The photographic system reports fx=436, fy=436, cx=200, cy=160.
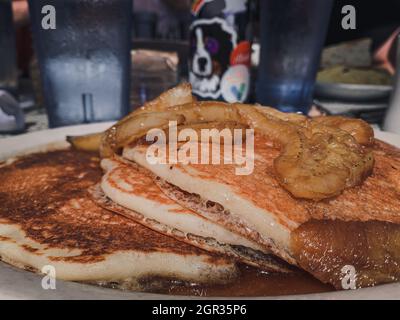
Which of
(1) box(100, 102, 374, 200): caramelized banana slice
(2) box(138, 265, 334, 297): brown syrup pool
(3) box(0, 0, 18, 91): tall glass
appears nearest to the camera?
(2) box(138, 265, 334, 297): brown syrup pool

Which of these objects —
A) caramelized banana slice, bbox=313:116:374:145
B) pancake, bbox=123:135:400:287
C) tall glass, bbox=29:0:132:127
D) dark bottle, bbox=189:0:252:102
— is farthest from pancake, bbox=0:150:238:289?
dark bottle, bbox=189:0:252:102

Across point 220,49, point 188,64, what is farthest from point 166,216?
point 188,64

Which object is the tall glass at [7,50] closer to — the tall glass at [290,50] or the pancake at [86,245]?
the tall glass at [290,50]

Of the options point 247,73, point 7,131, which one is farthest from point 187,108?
point 7,131

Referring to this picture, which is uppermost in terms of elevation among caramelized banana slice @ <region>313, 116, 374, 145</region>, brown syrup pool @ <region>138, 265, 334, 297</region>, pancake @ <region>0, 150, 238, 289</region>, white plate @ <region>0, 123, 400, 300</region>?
caramelized banana slice @ <region>313, 116, 374, 145</region>

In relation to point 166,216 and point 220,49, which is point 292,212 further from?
point 220,49

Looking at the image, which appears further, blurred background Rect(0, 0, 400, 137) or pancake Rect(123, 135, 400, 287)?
blurred background Rect(0, 0, 400, 137)

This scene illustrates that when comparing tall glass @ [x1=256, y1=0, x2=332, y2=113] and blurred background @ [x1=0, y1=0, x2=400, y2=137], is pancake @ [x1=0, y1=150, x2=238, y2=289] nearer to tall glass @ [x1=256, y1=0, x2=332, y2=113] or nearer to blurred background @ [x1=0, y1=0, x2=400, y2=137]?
blurred background @ [x1=0, y1=0, x2=400, y2=137]

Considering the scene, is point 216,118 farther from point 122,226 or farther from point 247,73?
point 247,73
